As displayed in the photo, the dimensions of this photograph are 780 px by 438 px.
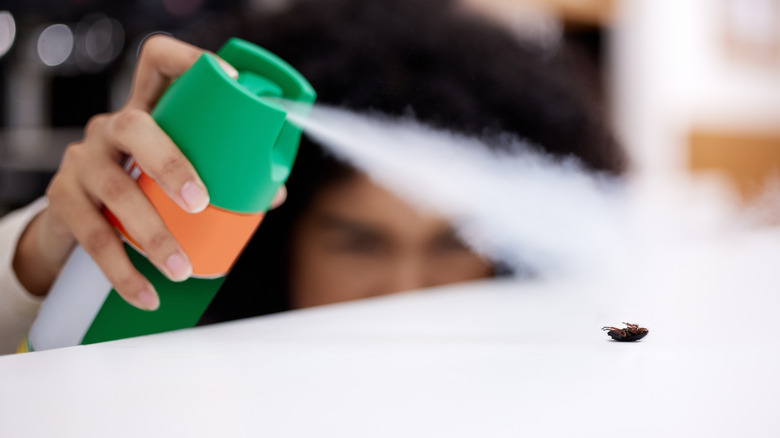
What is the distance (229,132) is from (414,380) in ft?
A: 0.42

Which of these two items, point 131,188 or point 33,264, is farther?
point 33,264

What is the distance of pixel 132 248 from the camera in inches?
11.6

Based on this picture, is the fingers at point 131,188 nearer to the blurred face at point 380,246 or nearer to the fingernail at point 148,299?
the fingernail at point 148,299

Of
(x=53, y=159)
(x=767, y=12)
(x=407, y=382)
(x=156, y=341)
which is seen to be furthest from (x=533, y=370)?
(x=767, y=12)

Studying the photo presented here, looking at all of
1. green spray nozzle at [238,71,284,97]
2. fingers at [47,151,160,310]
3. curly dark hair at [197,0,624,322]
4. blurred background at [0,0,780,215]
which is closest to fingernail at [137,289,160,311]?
fingers at [47,151,160,310]

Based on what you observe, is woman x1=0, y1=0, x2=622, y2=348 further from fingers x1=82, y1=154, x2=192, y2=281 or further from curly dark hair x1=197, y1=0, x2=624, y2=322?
fingers x1=82, y1=154, x2=192, y2=281

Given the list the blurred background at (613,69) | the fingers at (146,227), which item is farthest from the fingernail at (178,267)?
the blurred background at (613,69)

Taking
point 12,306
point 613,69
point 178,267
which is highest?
point 613,69

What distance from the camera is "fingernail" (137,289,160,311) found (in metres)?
0.29

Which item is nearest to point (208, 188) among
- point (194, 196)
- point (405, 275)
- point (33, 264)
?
point (194, 196)

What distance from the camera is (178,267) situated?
0.90ft

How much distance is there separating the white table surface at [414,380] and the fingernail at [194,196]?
0.06m

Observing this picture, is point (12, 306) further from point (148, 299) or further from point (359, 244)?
point (359, 244)

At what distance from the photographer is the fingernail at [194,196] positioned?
256 millimetres
